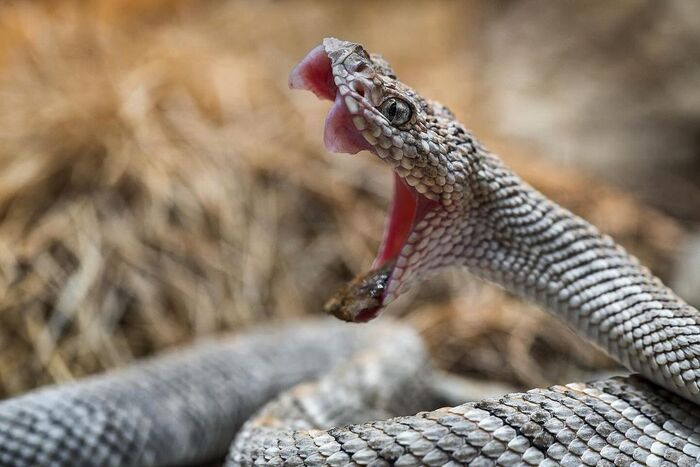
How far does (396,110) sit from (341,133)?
149 millimetres

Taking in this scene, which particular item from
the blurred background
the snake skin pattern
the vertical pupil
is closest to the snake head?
the vertical pupil

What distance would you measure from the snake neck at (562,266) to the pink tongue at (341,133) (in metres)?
0.36

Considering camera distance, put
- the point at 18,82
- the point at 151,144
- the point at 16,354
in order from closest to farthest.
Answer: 1. the point at 16,354
2. the point at 151,144
3. the point at 18,82

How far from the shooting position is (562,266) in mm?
2107

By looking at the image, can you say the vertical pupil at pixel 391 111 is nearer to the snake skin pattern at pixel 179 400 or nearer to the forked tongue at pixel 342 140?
the forked tongue at pixel 342 140

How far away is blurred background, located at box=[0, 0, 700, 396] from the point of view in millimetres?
3688

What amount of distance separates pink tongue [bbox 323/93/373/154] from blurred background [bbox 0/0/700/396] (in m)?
1.51

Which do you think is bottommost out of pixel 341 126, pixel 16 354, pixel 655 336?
pixel 16 354

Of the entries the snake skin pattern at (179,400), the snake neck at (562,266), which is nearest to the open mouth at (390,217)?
the snake neck at (562,266)

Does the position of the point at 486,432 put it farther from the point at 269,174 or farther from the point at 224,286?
the point at 269,174

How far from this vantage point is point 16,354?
329 cm

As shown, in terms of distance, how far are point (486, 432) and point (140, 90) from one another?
3483 millimetres

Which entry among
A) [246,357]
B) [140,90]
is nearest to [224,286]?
[246,357]

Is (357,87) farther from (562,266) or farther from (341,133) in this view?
(562,266)
